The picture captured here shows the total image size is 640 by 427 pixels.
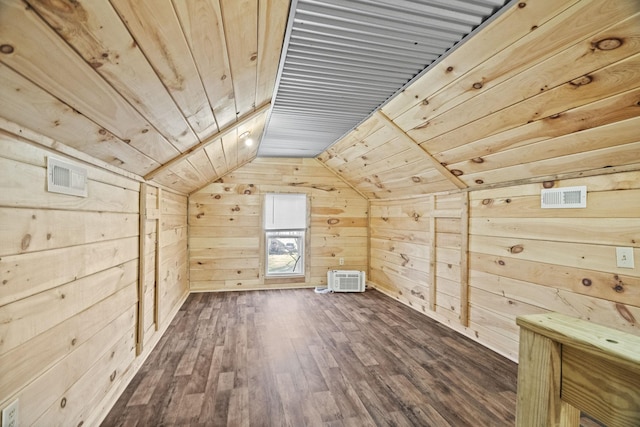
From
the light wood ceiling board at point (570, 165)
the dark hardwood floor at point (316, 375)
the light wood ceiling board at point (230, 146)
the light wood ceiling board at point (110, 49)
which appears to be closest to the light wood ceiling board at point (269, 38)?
the light wood ceiling board at point (110, 49)

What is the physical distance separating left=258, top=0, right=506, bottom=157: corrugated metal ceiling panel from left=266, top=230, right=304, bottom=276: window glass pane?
2.56 m

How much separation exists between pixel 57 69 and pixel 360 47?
4.59 feet

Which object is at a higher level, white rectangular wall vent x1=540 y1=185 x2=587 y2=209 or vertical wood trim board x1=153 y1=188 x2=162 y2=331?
white rectangular wall vent x1=540 y1=185 x2=587 y2=209

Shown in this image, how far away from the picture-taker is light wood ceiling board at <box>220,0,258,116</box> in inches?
45.3

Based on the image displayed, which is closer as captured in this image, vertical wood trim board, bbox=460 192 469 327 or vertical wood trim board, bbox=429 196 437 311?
vertical wood trim board, bbox=460 192 469 327

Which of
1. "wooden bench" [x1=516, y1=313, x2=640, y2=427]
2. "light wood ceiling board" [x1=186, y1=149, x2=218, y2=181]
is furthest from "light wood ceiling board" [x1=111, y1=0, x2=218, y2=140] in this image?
"wooden bench" [x1=516, y1=313, x2=640, y2=427]

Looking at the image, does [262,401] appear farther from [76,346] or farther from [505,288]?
[505,288]

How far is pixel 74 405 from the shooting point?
5.09 feet

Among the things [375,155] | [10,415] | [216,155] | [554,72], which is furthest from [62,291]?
[375,155]

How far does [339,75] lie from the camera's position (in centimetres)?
210

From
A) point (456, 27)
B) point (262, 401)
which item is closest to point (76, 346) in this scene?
point (262, 401)

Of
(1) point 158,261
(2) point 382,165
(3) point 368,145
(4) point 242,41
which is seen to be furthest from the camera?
(2) point 382,165

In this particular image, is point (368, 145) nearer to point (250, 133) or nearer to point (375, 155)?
point (375, 155)

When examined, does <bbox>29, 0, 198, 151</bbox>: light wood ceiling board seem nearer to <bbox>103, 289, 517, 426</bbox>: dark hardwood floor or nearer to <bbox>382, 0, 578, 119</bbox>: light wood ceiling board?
<bbox>382, 0, 578, 119</bbox>: light wood ceiling board
